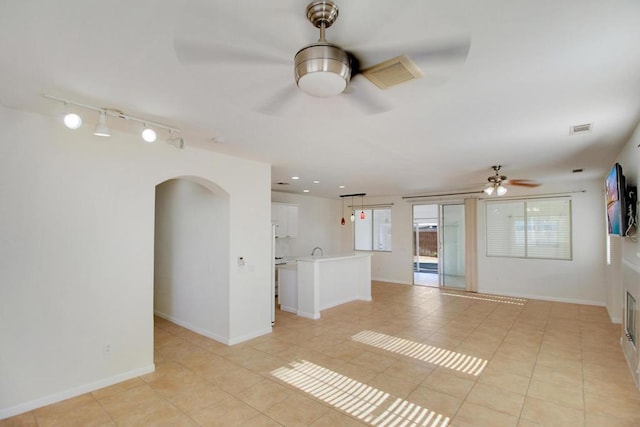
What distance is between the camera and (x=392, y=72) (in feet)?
5.02

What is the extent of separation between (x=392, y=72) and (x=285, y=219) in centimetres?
652

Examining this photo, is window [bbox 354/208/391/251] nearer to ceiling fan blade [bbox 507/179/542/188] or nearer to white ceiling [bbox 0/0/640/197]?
ceiling fan blade [bbox 507/179/542/188]

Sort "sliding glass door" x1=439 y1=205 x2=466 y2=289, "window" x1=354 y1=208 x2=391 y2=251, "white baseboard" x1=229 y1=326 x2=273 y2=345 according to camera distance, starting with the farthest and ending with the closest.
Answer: "window" x1=354 y1=208 x2=391 y2=251, "sliding glass door" x1=439 y1=205 x2=466 y2=289, "white baseboard" x1=229 y1=326 x2=273 y2=345

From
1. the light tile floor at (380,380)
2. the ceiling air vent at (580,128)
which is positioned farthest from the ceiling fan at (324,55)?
the light tile floor at (380,380)

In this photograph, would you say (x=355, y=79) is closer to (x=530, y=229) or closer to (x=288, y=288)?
(x=288, y=288)

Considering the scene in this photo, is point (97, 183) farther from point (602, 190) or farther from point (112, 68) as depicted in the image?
point (602, 190)

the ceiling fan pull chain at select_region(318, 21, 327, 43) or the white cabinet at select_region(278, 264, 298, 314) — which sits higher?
the ceiling fan pull chain at select_region(318, 21, 327, 43)

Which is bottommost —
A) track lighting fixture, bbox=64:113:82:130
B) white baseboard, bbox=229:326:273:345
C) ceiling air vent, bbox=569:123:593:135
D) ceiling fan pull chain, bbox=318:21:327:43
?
white baseboard, bbox=229:326:273:345

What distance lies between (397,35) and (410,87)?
Answer: 1.82ft

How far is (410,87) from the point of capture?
6.82ft

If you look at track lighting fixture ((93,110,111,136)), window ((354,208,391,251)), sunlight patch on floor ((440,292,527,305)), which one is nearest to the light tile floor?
sunlight patch on floor ((440,292,527,305))

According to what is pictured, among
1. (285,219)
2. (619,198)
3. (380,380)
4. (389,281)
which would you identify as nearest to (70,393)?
(380,380)

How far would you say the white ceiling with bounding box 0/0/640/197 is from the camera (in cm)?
140

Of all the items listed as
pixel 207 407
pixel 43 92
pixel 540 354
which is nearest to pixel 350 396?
pixel 207 407
